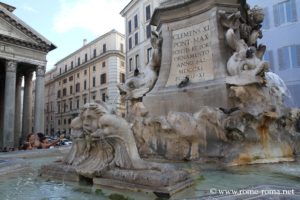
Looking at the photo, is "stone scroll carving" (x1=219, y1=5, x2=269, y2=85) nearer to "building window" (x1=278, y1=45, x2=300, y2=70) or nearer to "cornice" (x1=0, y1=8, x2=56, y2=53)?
"building window" (x1=278, y1=45, x2=300, y2=70)

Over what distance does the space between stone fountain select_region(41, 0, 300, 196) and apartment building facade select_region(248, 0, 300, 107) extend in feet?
49.0

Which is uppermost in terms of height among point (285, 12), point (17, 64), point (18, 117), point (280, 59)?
point (285, 12)

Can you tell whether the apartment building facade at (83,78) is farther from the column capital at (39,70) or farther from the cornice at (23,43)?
the cornice at (23,43)

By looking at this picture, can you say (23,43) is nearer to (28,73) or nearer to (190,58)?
(28,73)

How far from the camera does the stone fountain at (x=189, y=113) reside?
11.2 ft

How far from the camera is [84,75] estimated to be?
5306cm

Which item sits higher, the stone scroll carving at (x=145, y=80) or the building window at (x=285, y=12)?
the building window at (x=285, y=12)

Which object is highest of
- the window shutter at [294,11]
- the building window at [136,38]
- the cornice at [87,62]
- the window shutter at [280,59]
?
the cornice at [87,62]

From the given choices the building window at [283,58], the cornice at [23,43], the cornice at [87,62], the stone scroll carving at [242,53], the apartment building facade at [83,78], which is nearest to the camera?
the stone scroll carving at [242,53]

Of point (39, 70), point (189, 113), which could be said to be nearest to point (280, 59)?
point (189, 113)

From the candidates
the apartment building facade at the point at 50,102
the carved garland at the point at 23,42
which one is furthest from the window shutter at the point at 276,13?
the apartment building facade at the point at 50,102

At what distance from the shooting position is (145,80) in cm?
707

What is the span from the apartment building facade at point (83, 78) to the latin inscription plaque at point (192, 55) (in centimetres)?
2910

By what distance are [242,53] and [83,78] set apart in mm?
49691
